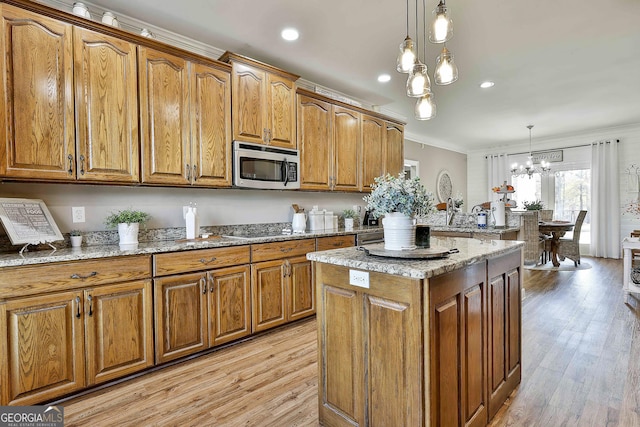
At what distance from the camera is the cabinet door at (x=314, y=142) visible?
3.55 m

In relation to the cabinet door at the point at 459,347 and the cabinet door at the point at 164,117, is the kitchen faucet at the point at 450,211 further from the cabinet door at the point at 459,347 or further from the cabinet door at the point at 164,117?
the cabinet door at the point at 164,117

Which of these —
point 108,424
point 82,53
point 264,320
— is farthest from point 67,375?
point 82,53

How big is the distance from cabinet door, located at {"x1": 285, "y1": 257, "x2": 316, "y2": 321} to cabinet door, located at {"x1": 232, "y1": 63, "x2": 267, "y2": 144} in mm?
1269

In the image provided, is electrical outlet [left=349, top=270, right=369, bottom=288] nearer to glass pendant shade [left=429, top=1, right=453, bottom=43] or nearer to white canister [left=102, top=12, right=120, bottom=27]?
glass pendant shade [left=429, top=1, right=453, bottom=43]

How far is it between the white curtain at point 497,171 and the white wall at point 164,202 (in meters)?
6.23

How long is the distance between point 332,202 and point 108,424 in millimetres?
3237

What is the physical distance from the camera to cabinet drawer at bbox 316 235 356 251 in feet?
10.9

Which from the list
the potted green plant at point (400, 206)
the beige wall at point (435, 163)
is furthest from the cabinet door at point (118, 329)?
the beige wall at point (435, 163)

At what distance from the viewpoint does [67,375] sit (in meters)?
1.93

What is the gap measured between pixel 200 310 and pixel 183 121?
5.07 ft

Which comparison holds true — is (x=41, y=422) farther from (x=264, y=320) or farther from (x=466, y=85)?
(x=466, y=85)

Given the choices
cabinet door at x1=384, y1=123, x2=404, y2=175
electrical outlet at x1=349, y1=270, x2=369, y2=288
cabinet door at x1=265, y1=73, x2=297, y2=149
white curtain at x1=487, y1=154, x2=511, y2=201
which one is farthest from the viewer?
white curtain at x1=487, y1=154, x2=511, y2=201

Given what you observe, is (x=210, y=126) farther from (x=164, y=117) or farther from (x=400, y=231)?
(x=400, y=231)

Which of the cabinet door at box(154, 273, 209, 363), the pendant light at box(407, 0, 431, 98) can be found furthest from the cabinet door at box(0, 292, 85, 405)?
the pendant light at box(407, 0, 431, 98)
